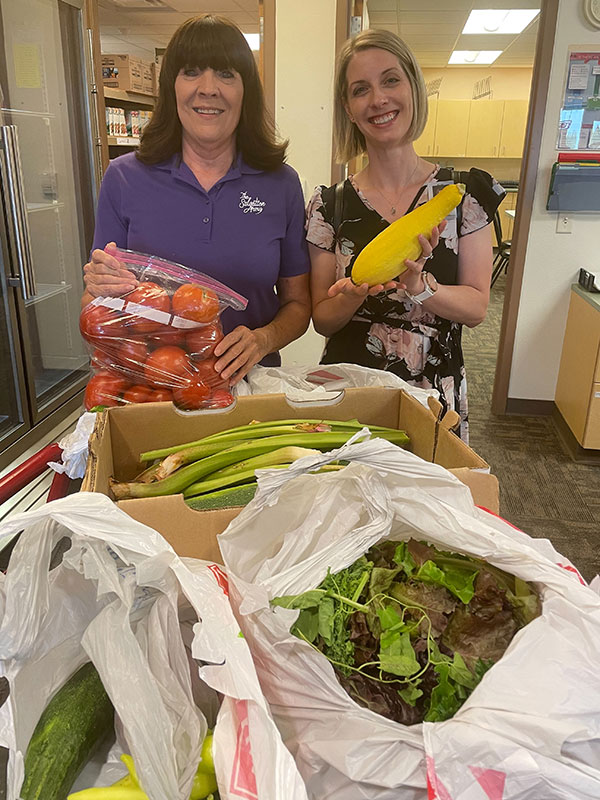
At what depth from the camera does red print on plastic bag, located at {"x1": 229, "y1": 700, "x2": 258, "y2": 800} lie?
0.51 m

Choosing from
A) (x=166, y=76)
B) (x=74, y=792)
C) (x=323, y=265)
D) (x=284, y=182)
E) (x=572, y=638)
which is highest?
(x=166, y=76)

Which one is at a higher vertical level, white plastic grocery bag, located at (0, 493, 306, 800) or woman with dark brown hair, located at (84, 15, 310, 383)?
woman with dark brown hair, located at (84, 15, 310, 383)

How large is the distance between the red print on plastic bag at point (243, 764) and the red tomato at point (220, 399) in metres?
0.60

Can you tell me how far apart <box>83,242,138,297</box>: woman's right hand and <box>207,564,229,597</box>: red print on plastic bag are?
54 cm

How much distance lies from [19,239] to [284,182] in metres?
1.81

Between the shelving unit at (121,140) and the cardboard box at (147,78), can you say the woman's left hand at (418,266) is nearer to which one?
the shelving unit at (121,140)

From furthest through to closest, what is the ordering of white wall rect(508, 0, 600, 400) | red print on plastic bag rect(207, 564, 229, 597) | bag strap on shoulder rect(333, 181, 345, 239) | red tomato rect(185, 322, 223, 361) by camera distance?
1. white wall rect(508, 0, 600, 400)
2. bag strap on shoulder rect(333, 181, 345, 239)
3. red tomato rect(185, 322, 223, 361)
4. red print on plastic bag rect(207, 564, 229, 597)

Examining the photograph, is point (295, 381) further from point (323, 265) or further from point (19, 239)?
point (19, 239)

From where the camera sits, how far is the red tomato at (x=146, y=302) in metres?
1.07

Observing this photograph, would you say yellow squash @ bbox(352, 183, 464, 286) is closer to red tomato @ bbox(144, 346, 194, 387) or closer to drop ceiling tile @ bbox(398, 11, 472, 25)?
red tomato @ bbox(144, 346, 194, 387)

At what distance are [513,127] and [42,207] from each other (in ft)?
27.7

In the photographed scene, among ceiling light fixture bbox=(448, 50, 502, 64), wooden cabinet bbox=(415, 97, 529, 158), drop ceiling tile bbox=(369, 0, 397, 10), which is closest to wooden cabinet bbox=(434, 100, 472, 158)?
wooden cabinet bbox=(415, 97, 529, 158)

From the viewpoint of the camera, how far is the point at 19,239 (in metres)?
2.83

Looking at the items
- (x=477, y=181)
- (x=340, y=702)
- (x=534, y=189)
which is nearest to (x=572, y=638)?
(x=340, y=702)
